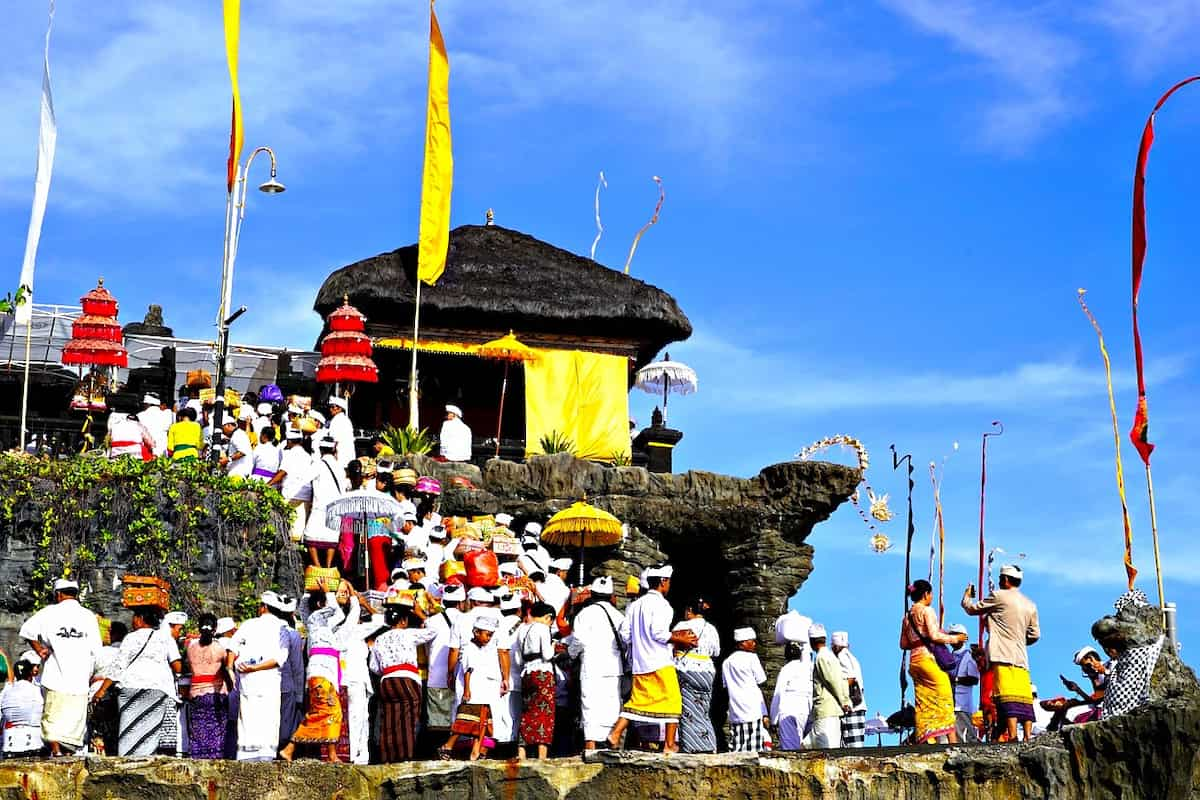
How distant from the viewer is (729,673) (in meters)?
15.9

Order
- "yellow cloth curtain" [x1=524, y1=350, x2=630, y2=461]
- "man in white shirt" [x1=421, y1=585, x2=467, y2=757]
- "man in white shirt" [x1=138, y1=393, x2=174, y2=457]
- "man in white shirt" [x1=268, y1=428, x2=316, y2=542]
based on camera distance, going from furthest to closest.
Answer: "yellow cloth curtain" [x1=524, y1=350, x2=630, y2=461] → "man in white shirt" [x1=138, y1=393, x2=174, y2=457] → "man in white shirt" [x1=268, y1=428, x2=316, y2=542] → "man in white shirt" [x1=421, y1=585, x2=467, y2=757]

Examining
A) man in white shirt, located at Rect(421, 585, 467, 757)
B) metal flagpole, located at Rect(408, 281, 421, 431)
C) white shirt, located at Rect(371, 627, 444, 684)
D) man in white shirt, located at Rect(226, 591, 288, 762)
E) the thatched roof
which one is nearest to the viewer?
man in white shirt, located at Rect(226, 591, 288, 762)

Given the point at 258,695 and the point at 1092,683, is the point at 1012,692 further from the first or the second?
the point at 258,695

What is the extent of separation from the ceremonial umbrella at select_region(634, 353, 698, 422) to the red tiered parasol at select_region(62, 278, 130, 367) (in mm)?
8842

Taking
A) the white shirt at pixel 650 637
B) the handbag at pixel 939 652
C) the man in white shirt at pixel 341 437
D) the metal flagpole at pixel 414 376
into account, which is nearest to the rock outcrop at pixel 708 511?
the metal flagpole at pixel 414 376

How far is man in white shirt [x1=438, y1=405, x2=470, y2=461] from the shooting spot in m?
24.2

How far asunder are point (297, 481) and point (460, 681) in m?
5.54

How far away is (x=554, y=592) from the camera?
727 inches

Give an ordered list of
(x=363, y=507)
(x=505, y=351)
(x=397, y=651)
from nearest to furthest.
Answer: (x=397, y=651) < (x=363, y=507) < (x=505, y=351)

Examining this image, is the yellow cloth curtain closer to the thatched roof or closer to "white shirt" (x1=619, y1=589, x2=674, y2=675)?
the thatched roof

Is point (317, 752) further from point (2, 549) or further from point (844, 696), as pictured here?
point (2, 549)

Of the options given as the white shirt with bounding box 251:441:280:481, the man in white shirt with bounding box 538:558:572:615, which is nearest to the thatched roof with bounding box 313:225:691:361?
the white shirt with bounding box 251:441:280:481

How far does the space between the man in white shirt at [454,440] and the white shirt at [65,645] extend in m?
9.73

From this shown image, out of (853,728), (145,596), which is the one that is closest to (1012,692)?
(853,728)
